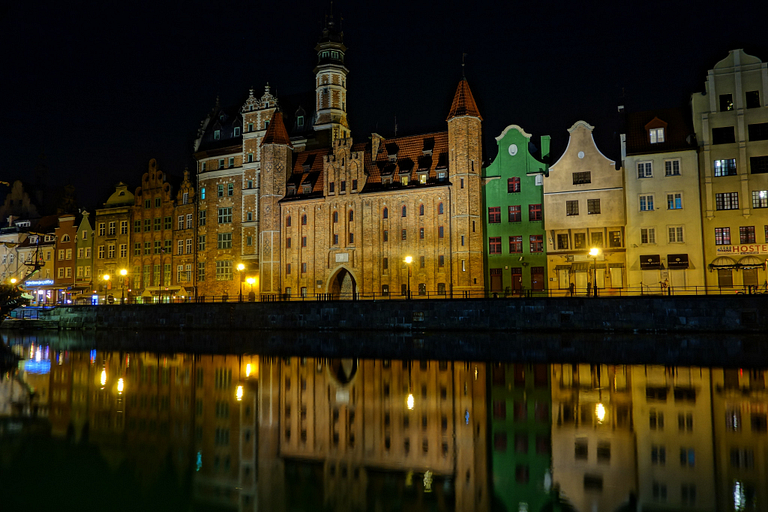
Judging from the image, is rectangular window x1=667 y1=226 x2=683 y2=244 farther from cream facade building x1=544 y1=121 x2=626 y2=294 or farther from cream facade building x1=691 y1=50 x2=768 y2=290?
cream facade building x1=544 y1=121 x2=626 y2=294

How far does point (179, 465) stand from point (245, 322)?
149 feet

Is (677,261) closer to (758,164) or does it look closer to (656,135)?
(758,164)

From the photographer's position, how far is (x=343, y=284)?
222ft

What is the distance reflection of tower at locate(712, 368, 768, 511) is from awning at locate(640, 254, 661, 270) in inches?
1175

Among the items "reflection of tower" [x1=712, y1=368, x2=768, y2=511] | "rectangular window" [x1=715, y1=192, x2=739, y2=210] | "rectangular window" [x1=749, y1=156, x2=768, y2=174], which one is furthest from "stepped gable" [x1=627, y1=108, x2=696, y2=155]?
"reflection of tower" [x1=712, y1=368, x2=768, y2=511]

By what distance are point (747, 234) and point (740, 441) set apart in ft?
139

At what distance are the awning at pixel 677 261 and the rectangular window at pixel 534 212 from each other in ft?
39.4

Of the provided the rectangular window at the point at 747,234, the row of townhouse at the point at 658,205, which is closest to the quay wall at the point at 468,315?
the row of townhouse at the point at 658,205

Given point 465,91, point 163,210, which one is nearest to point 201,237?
point 163,210

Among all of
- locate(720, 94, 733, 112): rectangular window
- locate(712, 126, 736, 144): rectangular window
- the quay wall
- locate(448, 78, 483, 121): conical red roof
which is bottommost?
the quay wall

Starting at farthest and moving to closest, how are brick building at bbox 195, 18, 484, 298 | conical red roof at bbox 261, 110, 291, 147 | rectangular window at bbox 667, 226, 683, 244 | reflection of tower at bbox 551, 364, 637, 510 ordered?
conical red roof at bbox 261, 110, 291, 147
brick building at bbox 195, 18, 484, 298
rectangular window at bbox 667, 226, 683, 244
reflection of tower at bbox 551, 364, 637, 510

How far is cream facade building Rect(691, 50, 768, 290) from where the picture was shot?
49875mm

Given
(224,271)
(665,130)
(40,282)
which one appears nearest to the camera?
(665,130)

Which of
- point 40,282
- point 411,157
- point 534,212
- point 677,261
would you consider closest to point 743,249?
point 677,261
